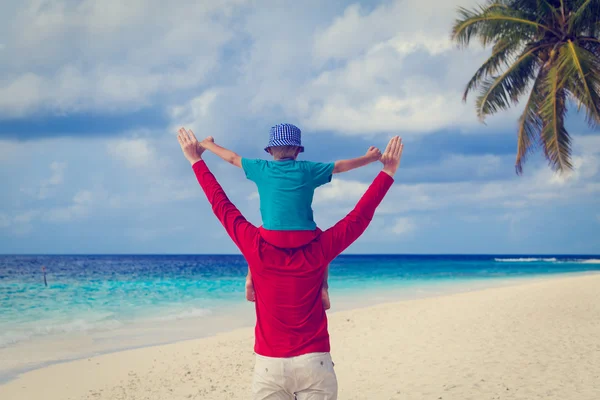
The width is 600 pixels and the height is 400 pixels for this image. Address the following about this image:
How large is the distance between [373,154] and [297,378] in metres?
1.02

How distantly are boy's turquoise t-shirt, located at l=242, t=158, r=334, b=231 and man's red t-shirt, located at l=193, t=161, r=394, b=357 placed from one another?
0.07 meters

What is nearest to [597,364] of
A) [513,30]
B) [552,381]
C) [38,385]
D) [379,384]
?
[552,381]

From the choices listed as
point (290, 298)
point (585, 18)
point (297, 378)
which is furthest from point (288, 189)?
point (585, 18)

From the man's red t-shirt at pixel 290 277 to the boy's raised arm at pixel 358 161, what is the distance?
0.17 m

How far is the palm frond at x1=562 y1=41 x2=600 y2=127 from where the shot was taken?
1324 centimetres

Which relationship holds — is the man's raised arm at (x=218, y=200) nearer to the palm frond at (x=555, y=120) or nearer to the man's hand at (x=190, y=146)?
the man's hand at (x=190, y=146)

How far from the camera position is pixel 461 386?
7.60 meters

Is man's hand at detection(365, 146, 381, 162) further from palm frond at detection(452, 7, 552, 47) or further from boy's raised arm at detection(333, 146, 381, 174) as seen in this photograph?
palm frond at detection(452, 7, 552, 47)

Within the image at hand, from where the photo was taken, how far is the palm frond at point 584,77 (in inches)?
521

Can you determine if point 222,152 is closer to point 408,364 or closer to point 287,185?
point 287,185

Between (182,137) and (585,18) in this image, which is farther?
(585,18)

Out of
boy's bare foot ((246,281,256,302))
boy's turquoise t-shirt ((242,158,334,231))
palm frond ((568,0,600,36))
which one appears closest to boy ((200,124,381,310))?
boy's turquoise t-shirt ((242,158,334,231))

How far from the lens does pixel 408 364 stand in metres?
9.14

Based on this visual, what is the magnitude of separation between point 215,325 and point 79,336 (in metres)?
3.71
